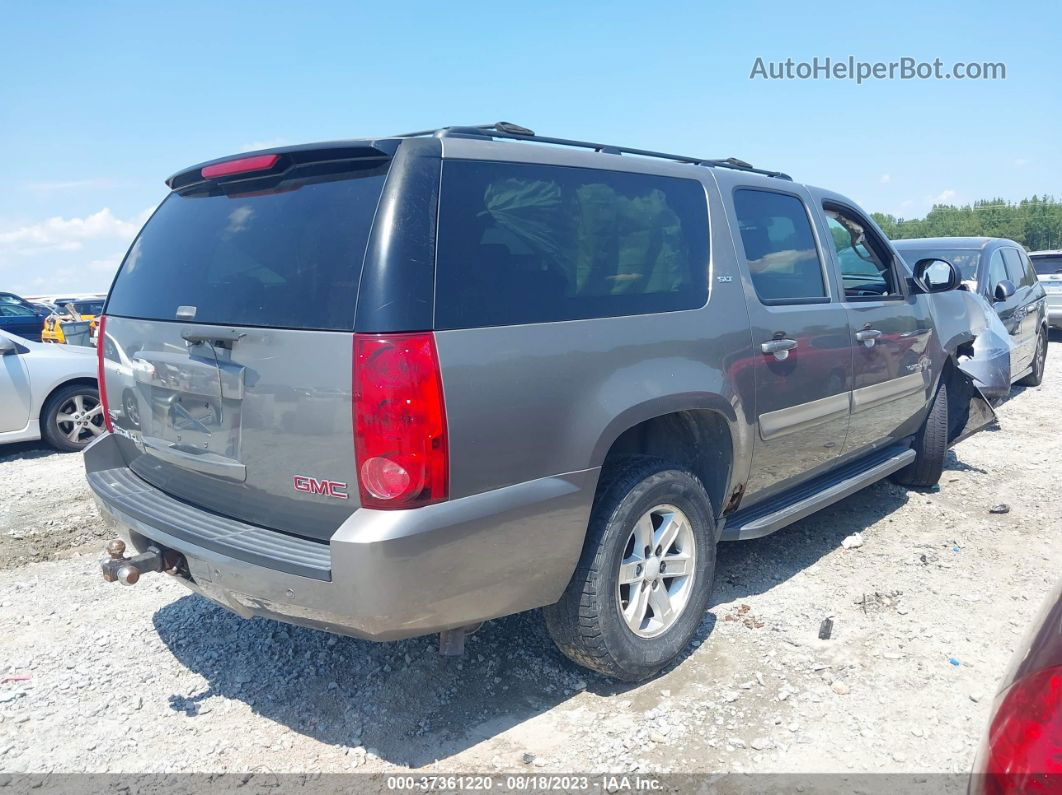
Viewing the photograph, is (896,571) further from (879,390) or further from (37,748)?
(37,748)

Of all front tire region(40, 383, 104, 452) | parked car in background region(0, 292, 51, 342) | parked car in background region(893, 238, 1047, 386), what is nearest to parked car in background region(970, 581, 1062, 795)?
parked car in background region(893, 238, 1047, 386)

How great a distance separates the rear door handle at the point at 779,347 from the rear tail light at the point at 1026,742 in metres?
2.32

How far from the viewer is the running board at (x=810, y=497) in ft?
12.0

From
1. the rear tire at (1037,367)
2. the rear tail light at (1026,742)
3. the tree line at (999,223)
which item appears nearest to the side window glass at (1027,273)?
the rear tire at (1037,367)

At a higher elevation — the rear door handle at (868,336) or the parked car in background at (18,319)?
the parked car in background at (18,319)

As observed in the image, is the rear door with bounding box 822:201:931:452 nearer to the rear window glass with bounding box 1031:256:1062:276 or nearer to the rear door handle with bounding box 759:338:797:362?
the rear door handle with bounding box 759:338:797:362

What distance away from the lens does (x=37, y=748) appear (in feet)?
9.16

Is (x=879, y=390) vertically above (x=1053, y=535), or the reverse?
(x=879, y=390)

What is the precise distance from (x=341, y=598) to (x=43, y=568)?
3085mm

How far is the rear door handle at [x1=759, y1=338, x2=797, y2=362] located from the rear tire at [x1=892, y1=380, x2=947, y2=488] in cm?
218

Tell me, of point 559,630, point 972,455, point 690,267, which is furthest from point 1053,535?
point 559,630

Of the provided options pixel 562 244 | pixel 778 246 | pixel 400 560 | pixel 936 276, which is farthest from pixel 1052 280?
pixel 400 560

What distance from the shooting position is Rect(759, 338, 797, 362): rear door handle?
141 inches

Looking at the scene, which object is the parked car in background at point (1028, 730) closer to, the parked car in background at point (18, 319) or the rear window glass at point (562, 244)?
the rear window glass at point (562, 244)
